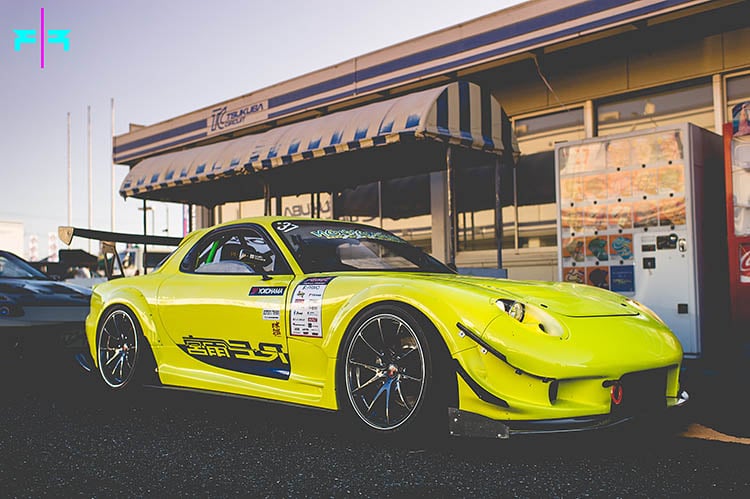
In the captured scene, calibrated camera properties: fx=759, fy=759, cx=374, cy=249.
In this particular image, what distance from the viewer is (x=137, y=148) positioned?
711 inches

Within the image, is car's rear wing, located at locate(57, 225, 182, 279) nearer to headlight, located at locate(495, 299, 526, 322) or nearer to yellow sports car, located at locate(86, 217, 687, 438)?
yellow sports car, located at locate(86, 217, 687, 438)

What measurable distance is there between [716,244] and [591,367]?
A: 5.05 meters

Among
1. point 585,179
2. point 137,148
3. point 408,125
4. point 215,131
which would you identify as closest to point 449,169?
point 408,125

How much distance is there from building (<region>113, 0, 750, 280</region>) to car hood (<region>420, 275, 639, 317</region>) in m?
4.64

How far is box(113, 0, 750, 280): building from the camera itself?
30.9 ft

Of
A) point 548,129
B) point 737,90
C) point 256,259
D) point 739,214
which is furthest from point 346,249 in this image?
point 548,129

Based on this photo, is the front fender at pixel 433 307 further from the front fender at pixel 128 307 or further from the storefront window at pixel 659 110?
the storefront window at pixel 659 110

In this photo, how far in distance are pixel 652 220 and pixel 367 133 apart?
11.9ft

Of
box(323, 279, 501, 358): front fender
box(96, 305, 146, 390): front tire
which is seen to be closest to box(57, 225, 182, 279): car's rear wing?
box(96, 305, 146, 390): front tire

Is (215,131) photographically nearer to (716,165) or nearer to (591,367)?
(716,165)

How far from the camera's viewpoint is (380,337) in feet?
12.9

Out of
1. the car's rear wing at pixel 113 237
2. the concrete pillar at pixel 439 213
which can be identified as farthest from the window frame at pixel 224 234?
the concrete pillar at pixel 439 213

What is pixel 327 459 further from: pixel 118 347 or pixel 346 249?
pixel 118 347

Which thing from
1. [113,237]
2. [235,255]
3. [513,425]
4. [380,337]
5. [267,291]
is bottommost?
[513,425]
